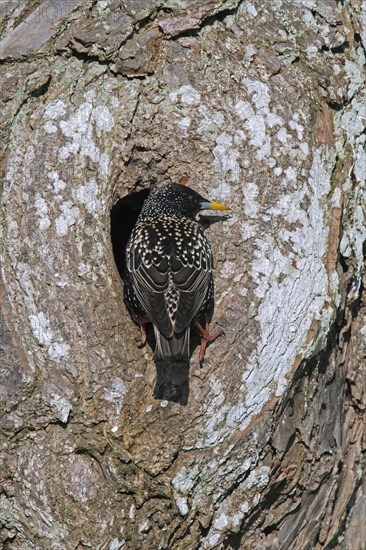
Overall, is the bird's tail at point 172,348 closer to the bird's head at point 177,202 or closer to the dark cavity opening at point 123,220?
the bird's head at point 177,202

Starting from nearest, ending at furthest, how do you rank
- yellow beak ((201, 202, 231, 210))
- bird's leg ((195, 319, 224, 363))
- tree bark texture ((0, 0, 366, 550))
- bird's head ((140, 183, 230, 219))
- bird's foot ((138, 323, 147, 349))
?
tree bark texture ((0, 0, 366, 550)) → bird's leg ((195, 319, 224, 363)) → bird's foot ((138, 323, 147, 349)) → yellow beak ((201, 202, 231, 210)) → bird's head ((140, 183, 230, 219))

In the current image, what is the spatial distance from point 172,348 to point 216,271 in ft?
1.82

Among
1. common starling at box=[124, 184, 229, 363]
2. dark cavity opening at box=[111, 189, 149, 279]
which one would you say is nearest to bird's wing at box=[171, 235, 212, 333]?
common starling at box=[124, 184, 229, 363]

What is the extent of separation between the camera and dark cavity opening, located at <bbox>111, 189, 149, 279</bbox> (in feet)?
19.4

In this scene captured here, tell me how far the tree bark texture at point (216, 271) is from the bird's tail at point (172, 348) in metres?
0.13

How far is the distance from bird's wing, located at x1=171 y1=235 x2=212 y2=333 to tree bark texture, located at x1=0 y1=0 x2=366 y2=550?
0.10 m

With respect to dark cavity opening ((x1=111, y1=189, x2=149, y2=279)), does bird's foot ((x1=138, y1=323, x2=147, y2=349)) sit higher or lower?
higher

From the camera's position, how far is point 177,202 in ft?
17.6

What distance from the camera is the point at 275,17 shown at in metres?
5.46

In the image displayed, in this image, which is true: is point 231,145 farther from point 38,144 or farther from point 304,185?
point 38,144

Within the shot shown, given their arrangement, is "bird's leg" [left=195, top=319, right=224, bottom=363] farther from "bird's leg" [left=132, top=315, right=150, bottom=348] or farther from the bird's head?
the bird's head

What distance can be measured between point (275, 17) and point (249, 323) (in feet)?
6.22

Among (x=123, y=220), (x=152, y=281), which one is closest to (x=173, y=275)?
(x=152, y=281)

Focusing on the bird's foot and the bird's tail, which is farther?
the bird's foot
